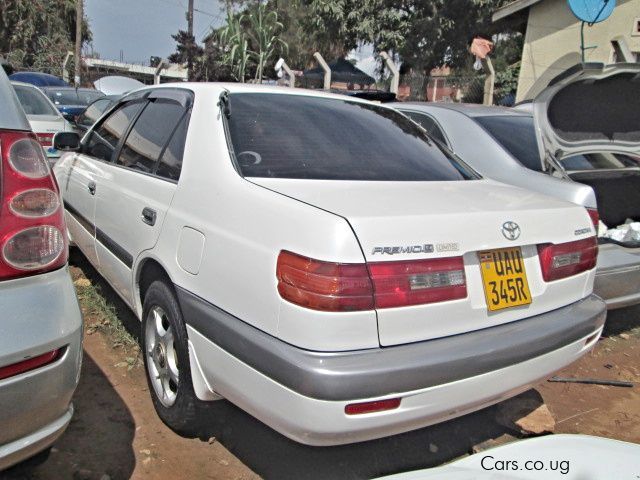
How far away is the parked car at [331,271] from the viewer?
1756mm

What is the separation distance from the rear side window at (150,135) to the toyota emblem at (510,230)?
5.38 ft

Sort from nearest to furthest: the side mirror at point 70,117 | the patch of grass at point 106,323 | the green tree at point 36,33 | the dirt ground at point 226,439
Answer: the dirt ground at point 226,439, the patch of grass at point 106,323, the side mirror at point 70,117, the green tree at point 36,33

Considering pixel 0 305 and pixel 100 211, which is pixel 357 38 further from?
pixel 0 305

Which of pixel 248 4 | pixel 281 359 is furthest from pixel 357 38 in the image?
pixel 281 359

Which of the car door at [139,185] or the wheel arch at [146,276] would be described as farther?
the car door at [139,185]

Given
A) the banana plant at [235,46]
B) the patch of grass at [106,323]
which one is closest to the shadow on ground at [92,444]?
the patch of grass at [106,323]

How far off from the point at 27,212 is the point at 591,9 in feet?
31.5

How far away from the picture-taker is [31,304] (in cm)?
161

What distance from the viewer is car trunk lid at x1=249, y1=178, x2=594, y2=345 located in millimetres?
1820

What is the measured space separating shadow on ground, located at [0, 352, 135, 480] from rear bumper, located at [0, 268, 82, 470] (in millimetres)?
614

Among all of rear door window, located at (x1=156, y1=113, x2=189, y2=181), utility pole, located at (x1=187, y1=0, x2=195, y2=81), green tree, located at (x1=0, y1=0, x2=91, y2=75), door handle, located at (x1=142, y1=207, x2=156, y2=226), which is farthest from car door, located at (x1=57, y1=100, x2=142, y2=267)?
green tree, located at (x1=0, y1=0, x2=91, y2=75)

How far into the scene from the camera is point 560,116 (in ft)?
12.1

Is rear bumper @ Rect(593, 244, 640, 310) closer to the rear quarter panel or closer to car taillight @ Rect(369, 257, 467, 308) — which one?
car taillight @ Rect(369, 257, 467, 308)

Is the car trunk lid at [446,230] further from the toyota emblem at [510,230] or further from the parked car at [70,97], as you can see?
the parked car at [70,97]
